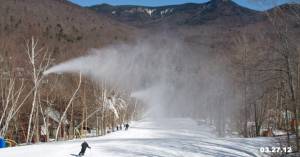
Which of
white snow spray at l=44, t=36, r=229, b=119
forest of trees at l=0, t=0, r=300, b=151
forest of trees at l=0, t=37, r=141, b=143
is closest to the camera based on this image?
forest of trees at l=0, t=0, r=300, b=151

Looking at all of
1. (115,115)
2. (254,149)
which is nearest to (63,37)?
(115,115)

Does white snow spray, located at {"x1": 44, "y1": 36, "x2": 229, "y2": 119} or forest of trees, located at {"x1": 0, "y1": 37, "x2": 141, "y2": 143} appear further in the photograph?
white snow spray, located at {"x1": 44, "y1": 36, "x2": 229, "y2": 119}

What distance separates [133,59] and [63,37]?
4299 cm

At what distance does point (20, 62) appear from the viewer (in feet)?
190

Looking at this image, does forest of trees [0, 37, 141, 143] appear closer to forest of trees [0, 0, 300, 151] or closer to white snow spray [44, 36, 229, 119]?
forest of trees [0, 0, 300, 151]

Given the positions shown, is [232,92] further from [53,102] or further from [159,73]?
[159,73]

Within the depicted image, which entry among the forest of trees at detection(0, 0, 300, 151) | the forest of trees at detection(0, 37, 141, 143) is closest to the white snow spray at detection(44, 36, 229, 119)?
the forest of trees at detection(0, 37, 141, 143)

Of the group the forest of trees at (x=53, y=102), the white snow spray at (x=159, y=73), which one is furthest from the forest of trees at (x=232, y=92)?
the white snow spray at (x=159, y=73)

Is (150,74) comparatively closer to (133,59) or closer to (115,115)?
(133,59)

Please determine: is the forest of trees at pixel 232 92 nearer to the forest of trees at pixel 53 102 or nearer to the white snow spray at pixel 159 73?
the forest of trees at pixel 53 102

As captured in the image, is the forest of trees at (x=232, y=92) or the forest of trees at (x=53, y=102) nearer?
the forest of trees at (x=232, y=92)

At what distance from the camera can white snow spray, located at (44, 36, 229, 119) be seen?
67375 millimetres

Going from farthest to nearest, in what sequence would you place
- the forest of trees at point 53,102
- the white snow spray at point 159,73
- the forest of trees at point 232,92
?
the white snow spray at point 159,73, the forest of trees at point 53,102, the forest of trees at point 232,92

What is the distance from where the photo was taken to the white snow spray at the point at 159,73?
67.4 m
